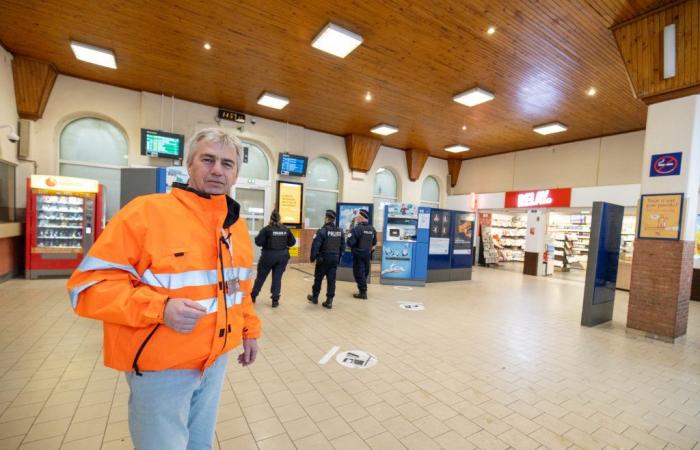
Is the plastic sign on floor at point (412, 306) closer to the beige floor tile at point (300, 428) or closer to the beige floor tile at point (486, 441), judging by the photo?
the beige floor tile at point (486, 441)

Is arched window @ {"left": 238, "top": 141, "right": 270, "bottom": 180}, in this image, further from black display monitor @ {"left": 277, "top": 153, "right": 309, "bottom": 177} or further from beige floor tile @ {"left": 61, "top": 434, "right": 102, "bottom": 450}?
beige floor tile @ {"left": 61, "top": 434, "right": 102, "bottom": 450}

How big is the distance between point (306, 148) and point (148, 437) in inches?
383

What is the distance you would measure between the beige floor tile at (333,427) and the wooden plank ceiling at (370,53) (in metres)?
4.74

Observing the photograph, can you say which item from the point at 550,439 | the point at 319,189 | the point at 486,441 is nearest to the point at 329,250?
the point at 486,441

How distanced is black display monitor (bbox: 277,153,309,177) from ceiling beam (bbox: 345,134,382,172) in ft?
5.57

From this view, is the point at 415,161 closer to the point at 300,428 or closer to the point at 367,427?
the point at 367,427

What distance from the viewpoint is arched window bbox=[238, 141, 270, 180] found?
9.41 metres

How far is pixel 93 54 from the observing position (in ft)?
19.0

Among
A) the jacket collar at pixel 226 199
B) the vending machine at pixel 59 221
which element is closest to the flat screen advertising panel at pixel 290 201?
the vending machine at pixel 59 221

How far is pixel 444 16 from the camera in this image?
4.48 meters

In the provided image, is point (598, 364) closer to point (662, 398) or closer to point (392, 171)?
point (662, 398)

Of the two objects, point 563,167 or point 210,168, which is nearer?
point 210,168

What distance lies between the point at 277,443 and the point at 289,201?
810cm

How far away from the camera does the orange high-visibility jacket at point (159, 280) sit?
1026 mm
